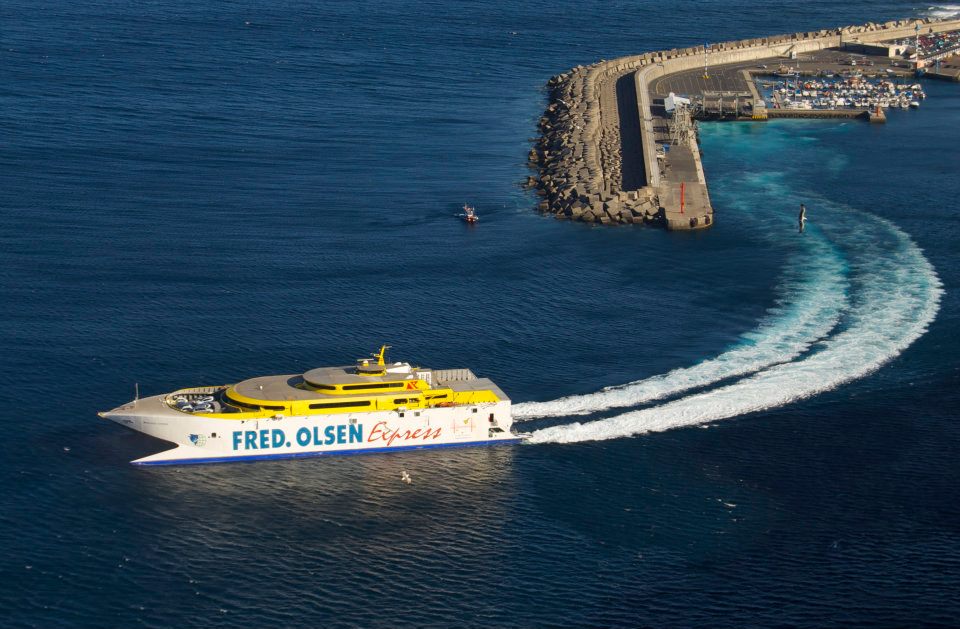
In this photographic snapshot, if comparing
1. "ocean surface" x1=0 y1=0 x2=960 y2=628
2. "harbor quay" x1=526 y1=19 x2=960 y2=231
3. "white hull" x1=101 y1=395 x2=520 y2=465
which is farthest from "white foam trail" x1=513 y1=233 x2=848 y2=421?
"harbor quay" x1=526 y1=19 x2=960 y2=231

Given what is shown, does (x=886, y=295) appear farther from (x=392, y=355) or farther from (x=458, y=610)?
(x=458, y=610)

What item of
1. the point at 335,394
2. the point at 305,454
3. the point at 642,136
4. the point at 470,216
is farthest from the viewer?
the point at 642,136

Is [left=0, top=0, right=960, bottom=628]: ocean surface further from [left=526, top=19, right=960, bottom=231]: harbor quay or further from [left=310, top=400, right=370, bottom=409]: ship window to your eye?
[left=526, top=19, right=960, bottom=231]: harbor quay

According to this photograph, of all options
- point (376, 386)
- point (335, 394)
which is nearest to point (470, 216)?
point (376, 386)

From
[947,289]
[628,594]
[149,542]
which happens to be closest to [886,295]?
[947,289]

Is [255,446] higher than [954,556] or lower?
higher

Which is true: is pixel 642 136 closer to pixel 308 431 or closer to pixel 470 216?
pixel 470 216

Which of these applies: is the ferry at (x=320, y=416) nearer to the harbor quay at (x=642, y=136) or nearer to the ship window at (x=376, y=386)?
the ship window at (x=376, y=386)
